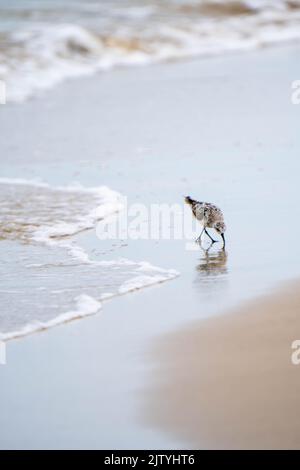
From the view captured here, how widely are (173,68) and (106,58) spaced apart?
2.15 m

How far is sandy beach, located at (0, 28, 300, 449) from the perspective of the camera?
4730mm

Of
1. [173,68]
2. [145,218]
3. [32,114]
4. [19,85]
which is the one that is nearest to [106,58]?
[173,68]

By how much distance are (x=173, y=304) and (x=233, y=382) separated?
132 centimetres

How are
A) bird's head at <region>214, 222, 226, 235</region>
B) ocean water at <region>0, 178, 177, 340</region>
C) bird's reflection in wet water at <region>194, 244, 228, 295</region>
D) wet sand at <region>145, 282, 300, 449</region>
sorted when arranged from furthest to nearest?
bird's head at <region>214, 222, 226, 235</region> < bird's reflection in wet water at <region>194, 244, 228, 295</region> < ocean water at <region>0, 178, 177, 340</region> < wet sand at <region>145, 282, 300, 449</region>

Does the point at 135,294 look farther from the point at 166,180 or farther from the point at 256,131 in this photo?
the point at 256,131

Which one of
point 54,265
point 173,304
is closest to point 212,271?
point 173,304

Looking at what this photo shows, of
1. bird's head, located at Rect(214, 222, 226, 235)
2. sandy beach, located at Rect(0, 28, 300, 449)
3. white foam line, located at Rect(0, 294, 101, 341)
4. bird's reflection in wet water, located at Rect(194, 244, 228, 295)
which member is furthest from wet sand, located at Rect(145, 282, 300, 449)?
bird's head, located at Rect(214, 222, 226, 235)

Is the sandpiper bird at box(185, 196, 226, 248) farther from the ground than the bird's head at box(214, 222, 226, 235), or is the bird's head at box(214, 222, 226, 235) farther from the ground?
the sandpiper bird at box(185, 196, 226, 248)

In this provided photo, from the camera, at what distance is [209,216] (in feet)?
24.9

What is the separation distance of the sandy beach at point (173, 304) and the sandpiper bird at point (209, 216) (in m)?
0.18

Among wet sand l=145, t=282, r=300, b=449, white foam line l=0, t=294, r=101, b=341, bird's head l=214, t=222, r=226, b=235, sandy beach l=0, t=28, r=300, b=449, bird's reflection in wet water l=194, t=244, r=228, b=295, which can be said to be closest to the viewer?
wet sand l=145, t=282, r=300, b=449

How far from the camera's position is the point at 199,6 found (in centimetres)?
2594

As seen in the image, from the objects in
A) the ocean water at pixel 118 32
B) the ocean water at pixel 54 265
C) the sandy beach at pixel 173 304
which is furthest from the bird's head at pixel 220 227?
the ocean water at pixel 118 32

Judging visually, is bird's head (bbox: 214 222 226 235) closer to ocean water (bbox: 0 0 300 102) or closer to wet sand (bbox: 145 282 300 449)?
wet sand (bbox: 145 282 300 449)
